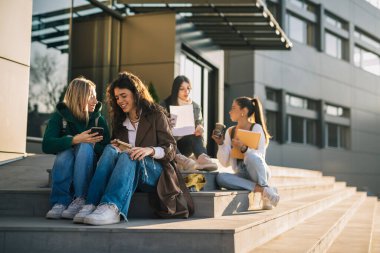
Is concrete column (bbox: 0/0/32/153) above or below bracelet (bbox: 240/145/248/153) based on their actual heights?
above

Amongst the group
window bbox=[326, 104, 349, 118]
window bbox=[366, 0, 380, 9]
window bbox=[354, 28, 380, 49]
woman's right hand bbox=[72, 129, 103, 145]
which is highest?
window bbox=[366, 0, 380, 9]

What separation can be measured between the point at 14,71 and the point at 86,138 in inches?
148

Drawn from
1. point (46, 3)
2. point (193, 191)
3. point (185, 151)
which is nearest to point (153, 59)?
point (46, 3)

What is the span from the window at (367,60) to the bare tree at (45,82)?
19643mm

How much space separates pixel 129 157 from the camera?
396 centimetres

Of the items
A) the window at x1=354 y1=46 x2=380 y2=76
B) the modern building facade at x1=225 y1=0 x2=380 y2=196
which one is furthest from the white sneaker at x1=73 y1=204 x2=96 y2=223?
the window at x1=354 y1=46 x2=380 y2=76

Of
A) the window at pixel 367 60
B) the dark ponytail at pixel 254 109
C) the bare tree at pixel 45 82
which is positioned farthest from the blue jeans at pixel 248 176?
the window at pixel 367 60

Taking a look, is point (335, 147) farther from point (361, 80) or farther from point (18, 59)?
point (18, 59)

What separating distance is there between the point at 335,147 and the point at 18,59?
19.7m

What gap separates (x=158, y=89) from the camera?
1125 centimetres

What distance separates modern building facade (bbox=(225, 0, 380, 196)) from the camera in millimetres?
19922

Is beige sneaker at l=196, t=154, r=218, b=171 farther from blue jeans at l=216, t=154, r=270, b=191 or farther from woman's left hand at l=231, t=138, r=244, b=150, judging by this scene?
woman's left hand at l=231, t=138, r=244, b=150

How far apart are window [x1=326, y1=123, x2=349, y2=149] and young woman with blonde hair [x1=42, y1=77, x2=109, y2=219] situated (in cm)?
2064

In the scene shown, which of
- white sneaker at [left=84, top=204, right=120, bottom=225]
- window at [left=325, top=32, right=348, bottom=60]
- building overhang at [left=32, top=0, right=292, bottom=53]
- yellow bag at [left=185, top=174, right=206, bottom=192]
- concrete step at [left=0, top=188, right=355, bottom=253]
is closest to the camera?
concrete step at [left=0, top=188, right=355, bottom=253]
